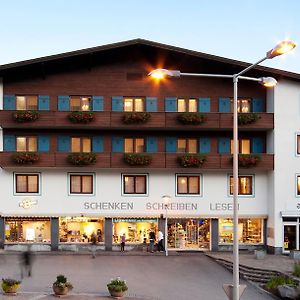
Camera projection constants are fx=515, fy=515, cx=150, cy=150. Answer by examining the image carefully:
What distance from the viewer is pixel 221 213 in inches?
1411

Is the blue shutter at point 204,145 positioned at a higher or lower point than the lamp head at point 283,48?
lower

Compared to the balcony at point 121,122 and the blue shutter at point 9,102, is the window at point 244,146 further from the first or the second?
the blue shutter at point 9,102

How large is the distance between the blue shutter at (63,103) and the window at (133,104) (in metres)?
3.98

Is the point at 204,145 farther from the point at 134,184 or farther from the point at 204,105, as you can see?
the point at 134,184

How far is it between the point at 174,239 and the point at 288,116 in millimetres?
11676

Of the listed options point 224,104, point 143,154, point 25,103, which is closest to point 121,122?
point 143,154

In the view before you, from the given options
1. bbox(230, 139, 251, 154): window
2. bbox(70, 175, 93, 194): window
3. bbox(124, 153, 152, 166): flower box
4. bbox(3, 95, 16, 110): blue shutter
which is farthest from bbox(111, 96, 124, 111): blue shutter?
bbox(230, 139, 251, 154): window

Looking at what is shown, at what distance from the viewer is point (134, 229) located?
36.1 metres

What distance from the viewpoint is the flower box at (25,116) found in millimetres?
33719

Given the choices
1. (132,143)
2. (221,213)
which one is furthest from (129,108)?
(221,213)

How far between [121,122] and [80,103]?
3.45 meters

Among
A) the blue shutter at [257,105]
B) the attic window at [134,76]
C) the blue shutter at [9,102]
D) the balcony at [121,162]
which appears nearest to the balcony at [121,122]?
the blue shutter at [9,102]

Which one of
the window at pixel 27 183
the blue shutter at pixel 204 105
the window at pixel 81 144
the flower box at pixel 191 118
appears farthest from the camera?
the blue shutter at pixel 204 105

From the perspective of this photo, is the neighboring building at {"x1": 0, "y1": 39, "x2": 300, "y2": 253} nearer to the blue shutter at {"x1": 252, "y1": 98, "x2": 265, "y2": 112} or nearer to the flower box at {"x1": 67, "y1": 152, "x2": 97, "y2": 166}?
the blue shutter at {"x1": 252, "y1": 98, "x2": 265, "y2": 112}
